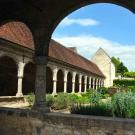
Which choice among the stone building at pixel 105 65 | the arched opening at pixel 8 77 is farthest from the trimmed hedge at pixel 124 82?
the arched opening at pixel 8 77

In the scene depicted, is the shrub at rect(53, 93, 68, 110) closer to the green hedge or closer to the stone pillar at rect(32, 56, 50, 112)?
the stone pillar at rect(32, 56, 50, 112)

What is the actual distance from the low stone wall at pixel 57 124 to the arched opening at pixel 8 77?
1543cm

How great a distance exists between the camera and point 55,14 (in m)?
7.56

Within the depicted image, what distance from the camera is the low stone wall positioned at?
602 cm

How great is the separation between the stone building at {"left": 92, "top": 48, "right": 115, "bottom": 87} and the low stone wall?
53.0 metres

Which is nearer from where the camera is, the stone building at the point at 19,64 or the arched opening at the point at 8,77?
the stone building at the point at 19,64

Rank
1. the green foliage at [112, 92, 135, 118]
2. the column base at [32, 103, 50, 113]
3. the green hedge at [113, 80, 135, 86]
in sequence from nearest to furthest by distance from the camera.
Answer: the column base at [32, 103, 50, 113], the green foliage at [112, 92, 135, 118], the green hedge at [113, 80, 135, 86]

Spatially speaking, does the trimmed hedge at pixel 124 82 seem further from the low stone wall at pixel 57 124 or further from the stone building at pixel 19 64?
the low stone wall at pixel 57 124

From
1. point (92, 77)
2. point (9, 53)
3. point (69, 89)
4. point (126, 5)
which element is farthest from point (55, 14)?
point (92, 77)

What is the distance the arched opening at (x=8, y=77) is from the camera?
2320cm

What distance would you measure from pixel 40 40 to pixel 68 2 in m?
1.15

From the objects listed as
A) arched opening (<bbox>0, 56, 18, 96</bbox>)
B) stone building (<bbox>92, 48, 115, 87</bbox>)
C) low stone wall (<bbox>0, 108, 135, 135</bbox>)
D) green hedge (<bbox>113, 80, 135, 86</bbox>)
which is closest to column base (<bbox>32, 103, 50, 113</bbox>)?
low stone wall (<bbox>0, 108, 135, 135</bbox>)

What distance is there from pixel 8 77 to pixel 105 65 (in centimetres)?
3892

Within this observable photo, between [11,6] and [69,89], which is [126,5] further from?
[69,89]
